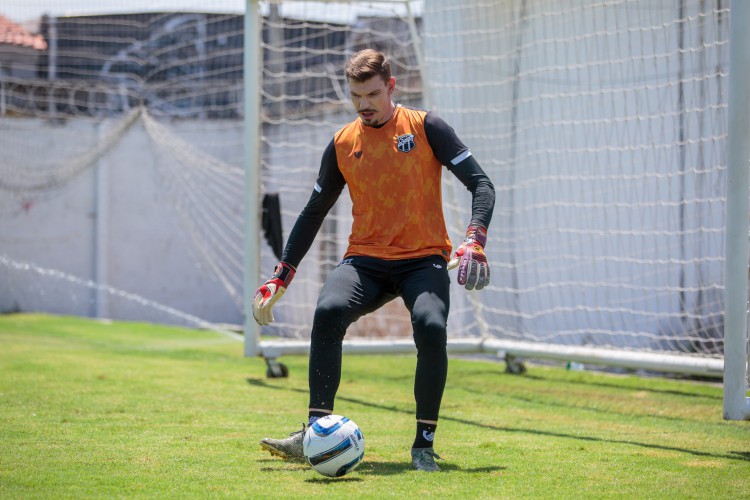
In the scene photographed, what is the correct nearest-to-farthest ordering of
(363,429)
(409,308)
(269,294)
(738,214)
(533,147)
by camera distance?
(409,308) < (269,294) < (738,214) < (363,429) < (533,147)

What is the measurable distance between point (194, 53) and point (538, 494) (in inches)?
498

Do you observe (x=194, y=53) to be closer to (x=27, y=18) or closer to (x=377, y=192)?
(x=27, y=18)

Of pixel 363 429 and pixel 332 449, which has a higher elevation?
pixel 332 449

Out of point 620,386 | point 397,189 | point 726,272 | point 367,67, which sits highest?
point 367,67

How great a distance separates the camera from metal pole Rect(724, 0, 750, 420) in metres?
5.25

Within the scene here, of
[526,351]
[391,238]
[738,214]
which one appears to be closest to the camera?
[391,238]

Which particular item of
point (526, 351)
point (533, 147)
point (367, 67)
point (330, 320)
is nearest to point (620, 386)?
point (526, 351)

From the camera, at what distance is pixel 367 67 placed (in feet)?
14.9

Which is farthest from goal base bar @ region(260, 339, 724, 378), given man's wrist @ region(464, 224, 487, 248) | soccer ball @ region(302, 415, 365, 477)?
soccer ball @ region(302, 415, 365, 477)

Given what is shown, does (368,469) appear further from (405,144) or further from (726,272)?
(726,272)

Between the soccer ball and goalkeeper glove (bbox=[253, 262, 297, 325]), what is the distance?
2.60 ft

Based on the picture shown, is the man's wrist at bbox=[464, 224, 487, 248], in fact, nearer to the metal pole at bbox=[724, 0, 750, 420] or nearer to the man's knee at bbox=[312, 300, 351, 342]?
the man's knee at bbox=[312, 300, 351, 342]

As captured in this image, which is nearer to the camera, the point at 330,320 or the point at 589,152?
the point at 330,320

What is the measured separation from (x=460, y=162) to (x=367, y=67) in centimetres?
61
